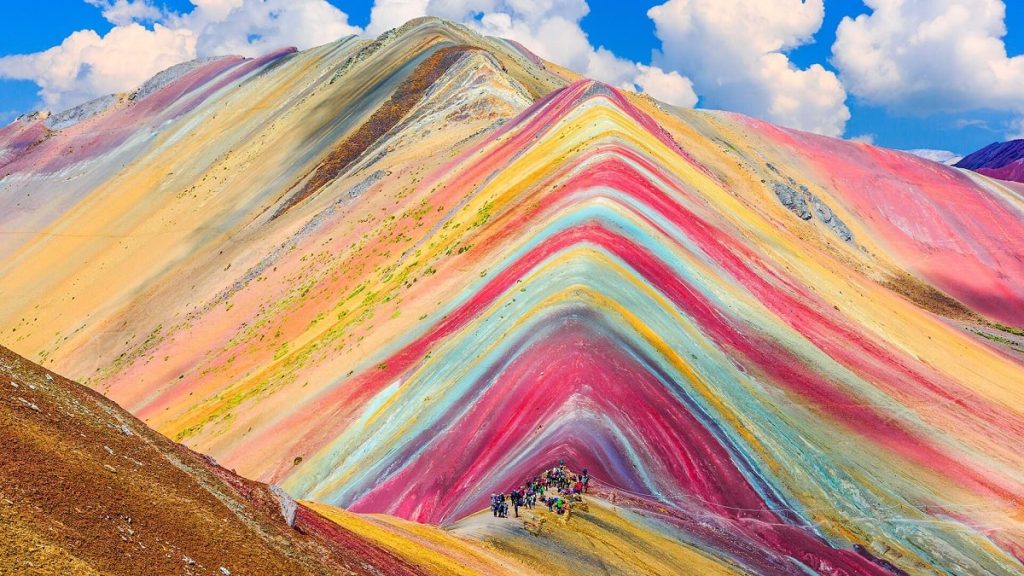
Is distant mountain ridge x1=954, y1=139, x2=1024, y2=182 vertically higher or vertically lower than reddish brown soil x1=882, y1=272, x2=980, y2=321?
higher

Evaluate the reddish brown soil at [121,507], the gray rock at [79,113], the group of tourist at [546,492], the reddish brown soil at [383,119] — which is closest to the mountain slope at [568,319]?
the reddish brown soil at [383,119]

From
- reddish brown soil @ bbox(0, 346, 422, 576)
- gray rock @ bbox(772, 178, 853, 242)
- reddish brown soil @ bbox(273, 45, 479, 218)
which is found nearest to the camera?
reddish brown soil @ bbox(0, 346, 422, 576)

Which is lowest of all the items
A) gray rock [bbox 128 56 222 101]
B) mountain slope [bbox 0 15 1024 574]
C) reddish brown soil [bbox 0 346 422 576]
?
Answer: reddish brown soil [bbox 0 346 422 576]

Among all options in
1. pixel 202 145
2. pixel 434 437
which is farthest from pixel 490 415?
pixel 202 145

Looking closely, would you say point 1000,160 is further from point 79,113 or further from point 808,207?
point 79,113

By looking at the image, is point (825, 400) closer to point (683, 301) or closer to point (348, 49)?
point (683, 301)

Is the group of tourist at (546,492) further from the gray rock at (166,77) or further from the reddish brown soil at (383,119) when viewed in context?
the gray rock at (166,77)

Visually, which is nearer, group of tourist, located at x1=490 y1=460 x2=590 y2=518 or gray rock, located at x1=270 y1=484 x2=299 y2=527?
gray rock, located at x1=270 y1=484 x2=299 y2=527

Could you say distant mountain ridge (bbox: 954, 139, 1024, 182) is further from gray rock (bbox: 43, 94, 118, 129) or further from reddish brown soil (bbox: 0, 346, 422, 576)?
reddish brown soil (bbox: 0, 346, 422, 576)

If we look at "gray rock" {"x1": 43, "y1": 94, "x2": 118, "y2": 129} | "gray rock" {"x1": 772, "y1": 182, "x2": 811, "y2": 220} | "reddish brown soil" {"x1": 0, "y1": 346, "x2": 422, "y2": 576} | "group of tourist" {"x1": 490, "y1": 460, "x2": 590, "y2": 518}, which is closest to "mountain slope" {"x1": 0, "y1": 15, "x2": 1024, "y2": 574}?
"gray rock" {"x1": 772, "y1": 182, "x2": 811, "y2": 220}
